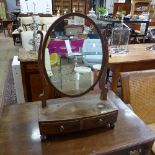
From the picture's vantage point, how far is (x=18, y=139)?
0.75 metres

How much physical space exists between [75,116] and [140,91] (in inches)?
23.0

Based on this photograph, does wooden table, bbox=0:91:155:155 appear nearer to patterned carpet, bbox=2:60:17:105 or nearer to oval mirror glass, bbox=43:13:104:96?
oval mirror glass, bbox=43:13:104:96

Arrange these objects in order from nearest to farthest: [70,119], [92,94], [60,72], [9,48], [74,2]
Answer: [70,119]
[92,94]
[60,72]
[9,48]
[74,2]

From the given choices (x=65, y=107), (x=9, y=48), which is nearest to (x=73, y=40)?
(x=65, y=107)

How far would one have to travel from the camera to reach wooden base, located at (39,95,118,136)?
73 cm

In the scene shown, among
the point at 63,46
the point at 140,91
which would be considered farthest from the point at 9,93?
the point at 140,91

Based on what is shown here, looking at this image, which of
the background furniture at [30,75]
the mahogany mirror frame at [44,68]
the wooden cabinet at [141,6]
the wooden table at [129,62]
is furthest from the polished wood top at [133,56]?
the wooden cabinet at [141,6]

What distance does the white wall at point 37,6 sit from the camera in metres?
6.56

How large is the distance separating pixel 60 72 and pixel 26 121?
0.36 meters

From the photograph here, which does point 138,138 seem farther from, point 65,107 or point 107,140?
point 65,107

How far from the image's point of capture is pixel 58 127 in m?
0.73

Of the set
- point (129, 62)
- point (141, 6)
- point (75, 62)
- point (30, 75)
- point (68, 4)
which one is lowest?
point (30, 75)

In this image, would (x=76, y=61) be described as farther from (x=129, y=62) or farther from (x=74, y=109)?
(x=129, y=62)

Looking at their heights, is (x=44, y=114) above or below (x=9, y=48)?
above
